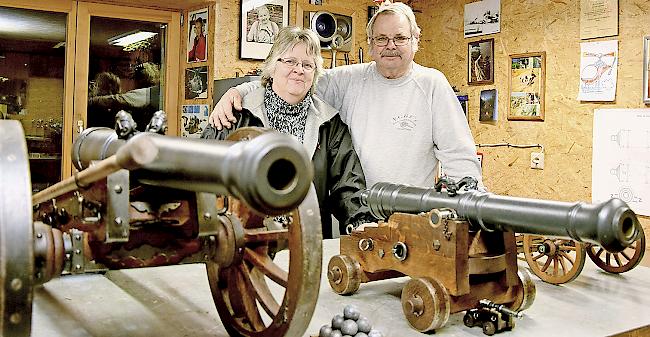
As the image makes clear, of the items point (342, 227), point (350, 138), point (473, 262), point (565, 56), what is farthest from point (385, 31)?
point (565, 56)

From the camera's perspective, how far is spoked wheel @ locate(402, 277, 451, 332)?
158 cm

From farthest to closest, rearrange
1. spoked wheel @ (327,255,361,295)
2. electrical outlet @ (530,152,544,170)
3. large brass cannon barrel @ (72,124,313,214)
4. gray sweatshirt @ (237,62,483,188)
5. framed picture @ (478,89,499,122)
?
framed picture @ (478,89,499,122), electrical outlet @ (530,152,544,170), gray sweatshirt @ (237,62,483,188), spoked wheel @ (327,255,361,295), large brass cannon barrel @ (72,124,313,214)

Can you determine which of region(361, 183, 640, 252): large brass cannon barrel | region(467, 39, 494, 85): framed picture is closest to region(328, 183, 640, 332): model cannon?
region(361, 183, 640, 252): large brass cannon barrel

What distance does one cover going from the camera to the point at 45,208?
1.50m

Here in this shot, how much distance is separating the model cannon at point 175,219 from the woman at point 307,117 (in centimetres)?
95

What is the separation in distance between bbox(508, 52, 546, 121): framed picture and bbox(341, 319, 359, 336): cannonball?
3274mm

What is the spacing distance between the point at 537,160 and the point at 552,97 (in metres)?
0.43

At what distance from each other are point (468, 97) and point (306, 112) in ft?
8.77

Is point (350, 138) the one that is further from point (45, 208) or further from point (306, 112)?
point (45, 208)

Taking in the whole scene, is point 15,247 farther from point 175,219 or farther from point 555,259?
point 555,259

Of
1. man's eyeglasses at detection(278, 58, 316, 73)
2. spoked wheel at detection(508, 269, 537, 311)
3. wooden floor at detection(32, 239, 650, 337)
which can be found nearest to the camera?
wooden floor at detection(32, 239, 650, 337)

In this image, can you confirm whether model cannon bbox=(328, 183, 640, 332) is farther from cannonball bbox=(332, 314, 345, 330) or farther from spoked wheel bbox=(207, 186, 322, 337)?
spoked wheel bbox=(207, 186, 322, 337)

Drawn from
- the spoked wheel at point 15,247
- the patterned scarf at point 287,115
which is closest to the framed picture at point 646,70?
the patterned scarf at point 287,115

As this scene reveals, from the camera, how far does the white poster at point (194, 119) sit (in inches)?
186
